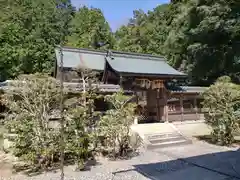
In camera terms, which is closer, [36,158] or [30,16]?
[36,158]

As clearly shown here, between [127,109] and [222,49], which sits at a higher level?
[222,49]

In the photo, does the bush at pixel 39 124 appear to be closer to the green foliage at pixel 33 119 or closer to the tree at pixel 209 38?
the green foliage at pixel 33 119

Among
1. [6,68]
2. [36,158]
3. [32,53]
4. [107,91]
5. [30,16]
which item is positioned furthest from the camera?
[30,16]

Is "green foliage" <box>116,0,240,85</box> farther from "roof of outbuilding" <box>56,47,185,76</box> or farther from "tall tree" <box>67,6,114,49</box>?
"tall tree" <box>67,6,114,49</box>

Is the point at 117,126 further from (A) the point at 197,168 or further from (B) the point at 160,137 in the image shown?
(B) the point at 160,137

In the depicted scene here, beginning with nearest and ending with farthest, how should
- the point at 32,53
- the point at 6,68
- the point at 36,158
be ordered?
the point at 36,158 → the point at 6,68 → the point at 32,53

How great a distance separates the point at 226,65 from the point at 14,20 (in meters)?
22.9

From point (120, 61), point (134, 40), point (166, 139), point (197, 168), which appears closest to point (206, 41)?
point (120, 61)

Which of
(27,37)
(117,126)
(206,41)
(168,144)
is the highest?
(27,37)

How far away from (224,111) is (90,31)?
2406cm

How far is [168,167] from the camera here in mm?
7984

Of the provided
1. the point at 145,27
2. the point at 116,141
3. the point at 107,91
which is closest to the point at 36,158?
the point at 116,141

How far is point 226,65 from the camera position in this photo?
2159cm

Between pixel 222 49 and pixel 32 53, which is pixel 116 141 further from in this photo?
pixel 32 53
